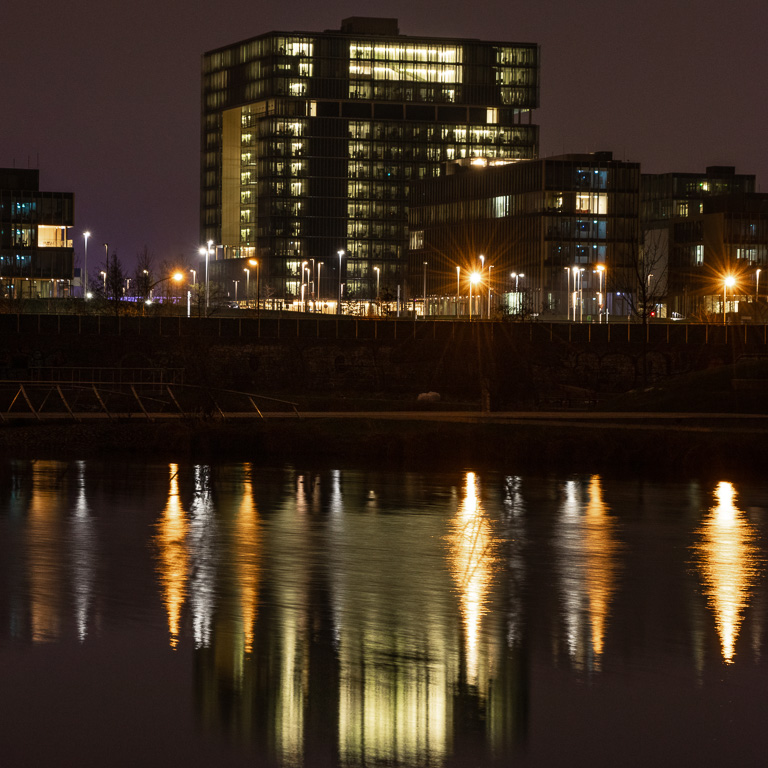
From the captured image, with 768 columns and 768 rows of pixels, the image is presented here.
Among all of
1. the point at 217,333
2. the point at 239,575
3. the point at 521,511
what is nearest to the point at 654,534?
the point at 521,511

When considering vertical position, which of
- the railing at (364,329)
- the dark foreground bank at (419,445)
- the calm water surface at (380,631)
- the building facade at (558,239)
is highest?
the building facade at (558,239)

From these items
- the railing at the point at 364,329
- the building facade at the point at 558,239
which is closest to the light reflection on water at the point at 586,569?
the railing at the point at 364,329

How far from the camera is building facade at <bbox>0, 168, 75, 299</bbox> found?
181m

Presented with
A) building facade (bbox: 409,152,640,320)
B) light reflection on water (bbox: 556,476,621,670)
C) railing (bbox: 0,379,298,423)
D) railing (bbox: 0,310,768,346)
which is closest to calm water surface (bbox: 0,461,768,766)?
light reflection on water (bbox: 556,476,621,670)

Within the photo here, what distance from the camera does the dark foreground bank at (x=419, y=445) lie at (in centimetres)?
4744

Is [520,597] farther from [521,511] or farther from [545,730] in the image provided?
[521,511]

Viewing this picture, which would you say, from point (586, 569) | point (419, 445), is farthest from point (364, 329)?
point (586, 569)

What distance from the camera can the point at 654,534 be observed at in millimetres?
33000

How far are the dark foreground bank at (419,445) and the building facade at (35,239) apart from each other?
13431cm

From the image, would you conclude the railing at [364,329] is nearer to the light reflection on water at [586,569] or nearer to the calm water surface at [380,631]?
the light reflection on water at [586,569]

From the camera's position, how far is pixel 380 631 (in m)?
22.7

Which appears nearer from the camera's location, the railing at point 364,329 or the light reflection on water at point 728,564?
the light reflection on water at point 728,564

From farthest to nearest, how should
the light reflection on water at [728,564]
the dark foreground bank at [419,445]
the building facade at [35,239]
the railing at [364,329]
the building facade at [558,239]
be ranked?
the building facade at [35,239]
the building facade at [558,239]
the railing at [364,329]
the dark foreground bank at [419,445]
the light reflection on water at [728,564]

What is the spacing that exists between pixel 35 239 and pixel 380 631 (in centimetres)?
16789
